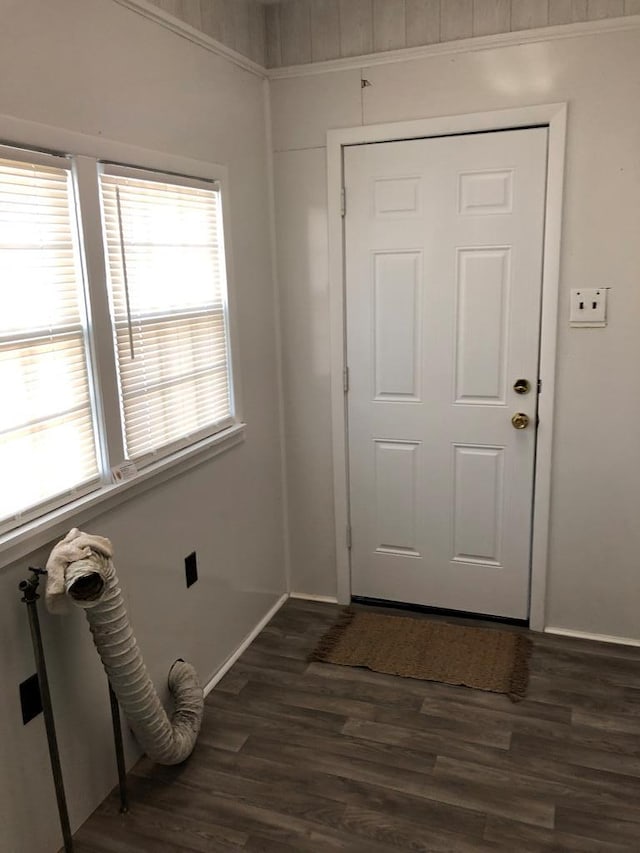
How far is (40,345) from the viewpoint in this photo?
6.03ft

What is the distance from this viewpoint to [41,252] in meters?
1.84

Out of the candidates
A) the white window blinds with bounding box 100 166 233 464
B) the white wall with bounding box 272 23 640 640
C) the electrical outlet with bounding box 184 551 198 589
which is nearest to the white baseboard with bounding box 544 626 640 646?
the white wall with bounding box 272 23 640 640

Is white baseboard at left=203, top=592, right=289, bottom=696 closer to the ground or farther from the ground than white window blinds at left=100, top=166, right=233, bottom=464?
closer to the ground

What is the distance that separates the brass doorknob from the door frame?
6 cm

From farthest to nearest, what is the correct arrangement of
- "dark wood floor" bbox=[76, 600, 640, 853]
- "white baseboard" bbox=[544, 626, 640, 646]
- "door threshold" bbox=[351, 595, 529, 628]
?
"door threshold" bbox=[351, 595, 529, 628], "white baseboard" bbox=[544, 626, 640, 646], "dark wood floor" bbox=[76, 600, 640, 853]

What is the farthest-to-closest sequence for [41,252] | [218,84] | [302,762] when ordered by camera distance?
[218,84]
[302,762]
[41,252]

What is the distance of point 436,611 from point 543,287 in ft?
5.05

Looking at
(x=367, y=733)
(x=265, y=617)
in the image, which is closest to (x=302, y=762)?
(x=367, y=733)

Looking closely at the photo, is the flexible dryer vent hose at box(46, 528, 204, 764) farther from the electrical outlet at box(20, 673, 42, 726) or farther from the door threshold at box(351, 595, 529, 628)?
the door threshold at box(351, 595, 529, 628)

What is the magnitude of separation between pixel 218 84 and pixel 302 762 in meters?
2.45

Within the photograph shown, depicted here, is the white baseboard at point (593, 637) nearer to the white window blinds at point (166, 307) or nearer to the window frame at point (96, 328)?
the white window blinds at point (166, 307)

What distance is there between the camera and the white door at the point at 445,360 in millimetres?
2826

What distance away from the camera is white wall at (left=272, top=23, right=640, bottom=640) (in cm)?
262

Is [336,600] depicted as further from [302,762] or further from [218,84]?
[218,84]
